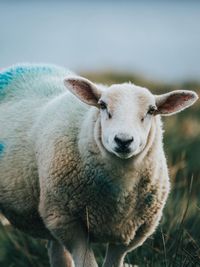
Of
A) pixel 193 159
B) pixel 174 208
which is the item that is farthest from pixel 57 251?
pixel 193 159

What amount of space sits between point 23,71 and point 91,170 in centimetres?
136

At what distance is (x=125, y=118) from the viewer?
4.46 m

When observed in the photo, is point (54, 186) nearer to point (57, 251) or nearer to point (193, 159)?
point (57, 251)

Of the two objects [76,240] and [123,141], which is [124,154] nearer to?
[123,141]

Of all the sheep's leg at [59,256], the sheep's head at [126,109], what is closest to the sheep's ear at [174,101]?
the sheep's head at [126,109]

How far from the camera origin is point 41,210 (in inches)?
196

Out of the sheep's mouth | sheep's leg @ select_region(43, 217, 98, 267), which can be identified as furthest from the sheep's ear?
sheep's leg @ select_region(43, 217, 98, 267)

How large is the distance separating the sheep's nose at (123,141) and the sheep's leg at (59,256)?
1719 mm

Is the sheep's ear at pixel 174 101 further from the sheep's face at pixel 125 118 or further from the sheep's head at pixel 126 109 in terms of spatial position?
the sheep's face at pixel 125 118

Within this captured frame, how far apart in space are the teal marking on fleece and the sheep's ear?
1266mm

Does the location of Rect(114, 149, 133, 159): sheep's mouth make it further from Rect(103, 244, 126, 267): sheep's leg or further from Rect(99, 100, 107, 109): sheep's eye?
Rect(103, 244, 126, 267): sheep's leg

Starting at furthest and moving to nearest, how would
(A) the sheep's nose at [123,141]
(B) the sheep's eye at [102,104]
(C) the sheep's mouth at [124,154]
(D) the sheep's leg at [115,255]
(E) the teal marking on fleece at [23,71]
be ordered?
1. (E) the teal marking on fleece at [23,71]
2. (D) the sheep's leg at [115,255]
3. (B) the sheep's eye at [102,104]
4. (C) the sheep's mouth at [124,154]
5. (A) the sheep's nose at [123,141]

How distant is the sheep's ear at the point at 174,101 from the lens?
482 centimetres

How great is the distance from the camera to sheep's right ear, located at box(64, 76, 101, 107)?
4770 mm
